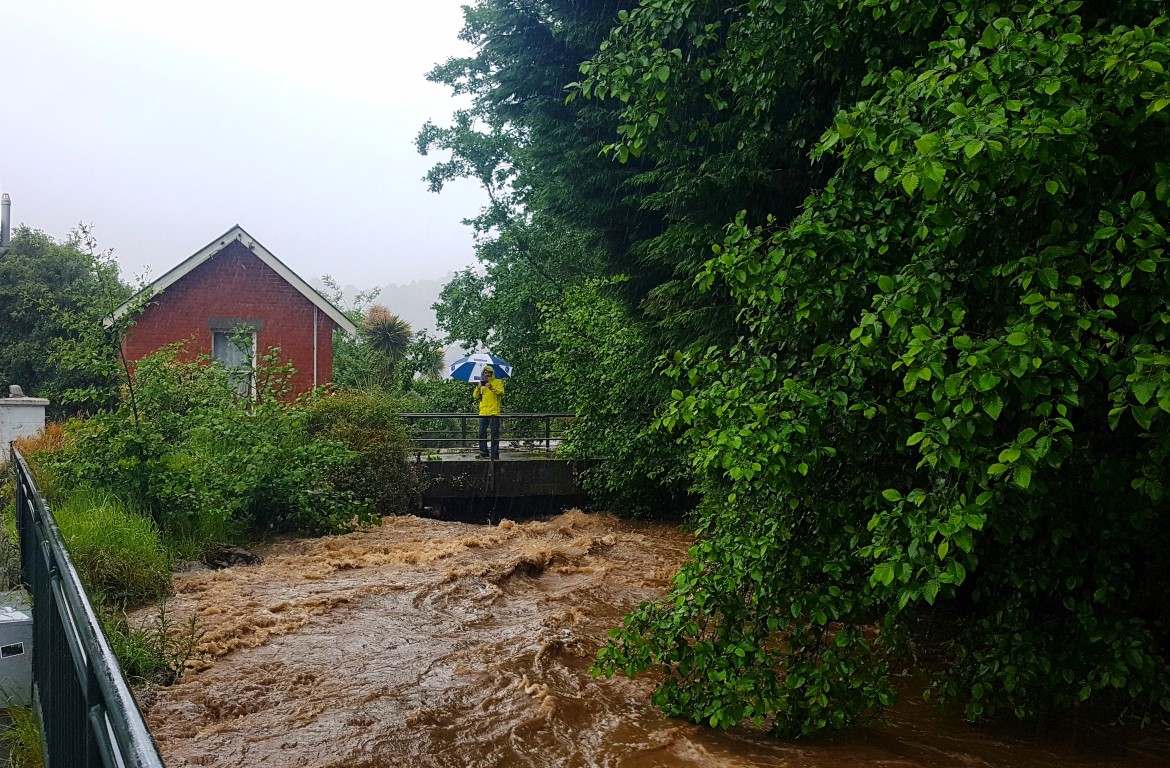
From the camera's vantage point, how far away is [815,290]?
4758mm

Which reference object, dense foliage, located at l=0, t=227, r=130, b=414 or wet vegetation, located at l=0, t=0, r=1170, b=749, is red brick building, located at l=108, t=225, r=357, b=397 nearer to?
dense foliage, located at l=0, t=227, r=130, b=414

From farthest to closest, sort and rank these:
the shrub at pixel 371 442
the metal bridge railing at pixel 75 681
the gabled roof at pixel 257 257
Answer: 1. the gabled roof at pixel 257 257
2. the shrub at pixel 371 442
3. the metal bridge railing at pixel 75 681

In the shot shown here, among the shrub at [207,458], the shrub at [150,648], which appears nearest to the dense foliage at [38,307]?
the shrub at [207,458]

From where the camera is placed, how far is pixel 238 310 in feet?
87.1

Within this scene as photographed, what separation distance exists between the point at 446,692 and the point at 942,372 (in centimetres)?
463

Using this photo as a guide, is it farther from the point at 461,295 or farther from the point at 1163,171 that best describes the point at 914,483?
the point at 461,295

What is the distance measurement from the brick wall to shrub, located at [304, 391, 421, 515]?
10082 mm

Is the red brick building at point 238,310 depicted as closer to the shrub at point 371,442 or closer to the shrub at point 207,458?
the shrub at point 371,442

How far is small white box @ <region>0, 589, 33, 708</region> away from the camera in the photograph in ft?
17.4

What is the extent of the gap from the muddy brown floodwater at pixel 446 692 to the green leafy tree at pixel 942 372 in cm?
43

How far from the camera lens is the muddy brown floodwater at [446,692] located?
5.68 metres

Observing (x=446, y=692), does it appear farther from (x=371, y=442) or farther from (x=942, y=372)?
(x=371, y=442)

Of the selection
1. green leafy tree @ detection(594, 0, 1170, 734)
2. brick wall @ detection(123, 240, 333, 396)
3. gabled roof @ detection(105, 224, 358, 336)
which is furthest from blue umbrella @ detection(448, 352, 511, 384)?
green leafy tree @ detection(594, 0, 1170, 734)

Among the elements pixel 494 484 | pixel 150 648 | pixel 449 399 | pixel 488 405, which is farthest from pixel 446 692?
pixel 449 399
